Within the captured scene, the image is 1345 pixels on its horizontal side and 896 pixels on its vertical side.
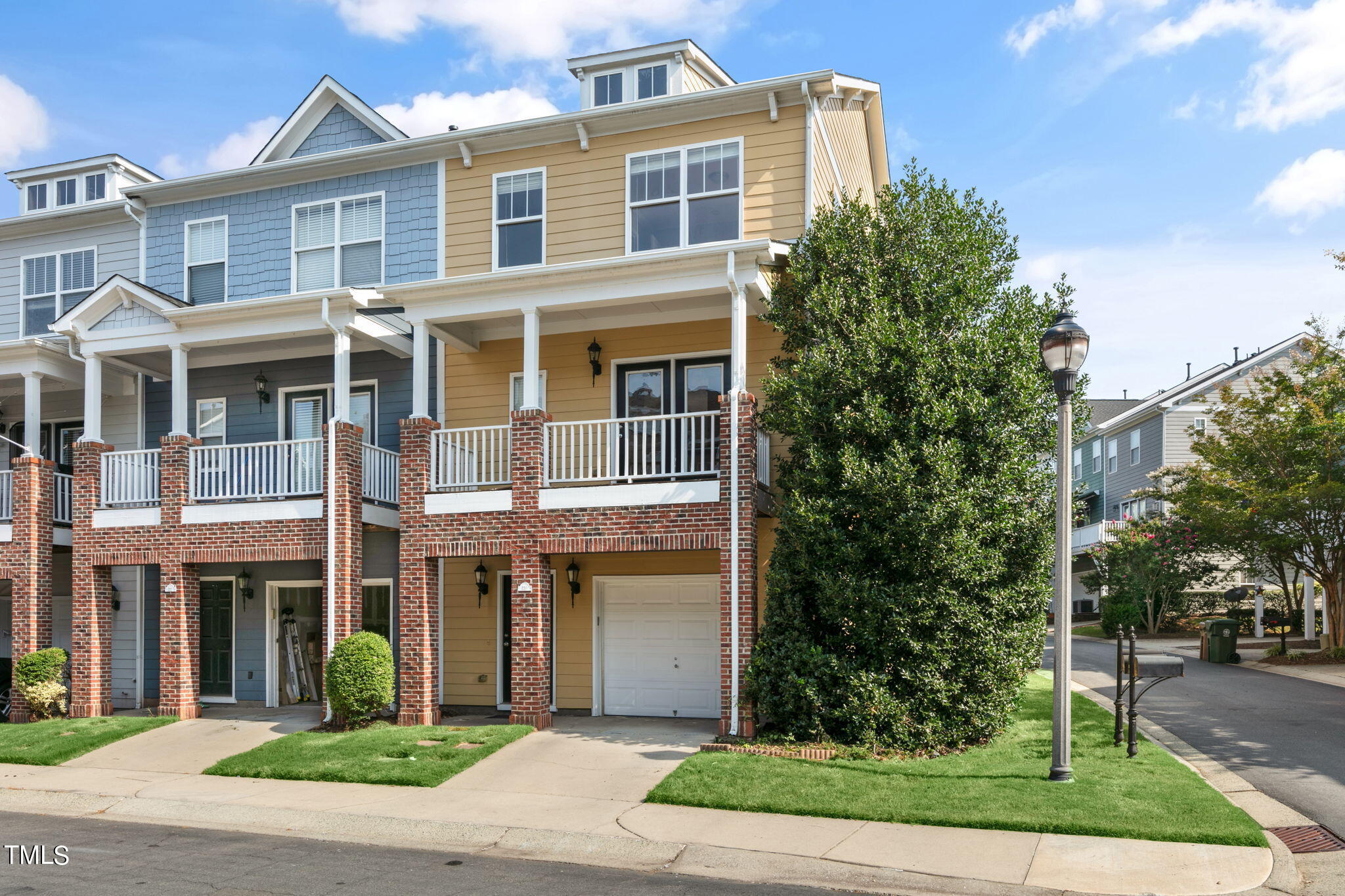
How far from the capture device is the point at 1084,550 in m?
37.9

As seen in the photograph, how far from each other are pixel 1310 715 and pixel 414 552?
12961mm

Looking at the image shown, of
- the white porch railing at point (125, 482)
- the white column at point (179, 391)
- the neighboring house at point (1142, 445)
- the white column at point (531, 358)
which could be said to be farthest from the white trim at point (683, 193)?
the neighboring house at point (1142, 445)

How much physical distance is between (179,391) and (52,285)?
6.01m

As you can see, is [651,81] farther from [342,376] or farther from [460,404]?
[342,376]

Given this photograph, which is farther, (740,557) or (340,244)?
(340,244)

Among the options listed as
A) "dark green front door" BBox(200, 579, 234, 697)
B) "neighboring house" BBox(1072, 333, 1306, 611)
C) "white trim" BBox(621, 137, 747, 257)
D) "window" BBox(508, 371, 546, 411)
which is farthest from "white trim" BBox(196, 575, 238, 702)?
"neighboring house" BBox(1072, 333, 1306, 611)

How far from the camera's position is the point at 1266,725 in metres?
13.9

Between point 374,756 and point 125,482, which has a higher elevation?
point 125,482

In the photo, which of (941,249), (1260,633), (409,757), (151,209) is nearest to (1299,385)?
(1260,633)

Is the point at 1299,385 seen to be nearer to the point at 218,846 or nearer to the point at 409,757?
the point at 409,757

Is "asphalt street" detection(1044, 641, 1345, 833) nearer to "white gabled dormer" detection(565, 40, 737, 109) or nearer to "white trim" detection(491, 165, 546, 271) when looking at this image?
"white trim" detection(491, 165, 546, 271)

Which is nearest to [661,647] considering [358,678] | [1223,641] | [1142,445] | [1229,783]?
[358,678]

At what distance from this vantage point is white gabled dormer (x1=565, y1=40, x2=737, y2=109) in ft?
58.4

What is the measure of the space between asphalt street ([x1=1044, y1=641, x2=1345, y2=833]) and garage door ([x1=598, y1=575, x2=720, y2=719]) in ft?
20.7
